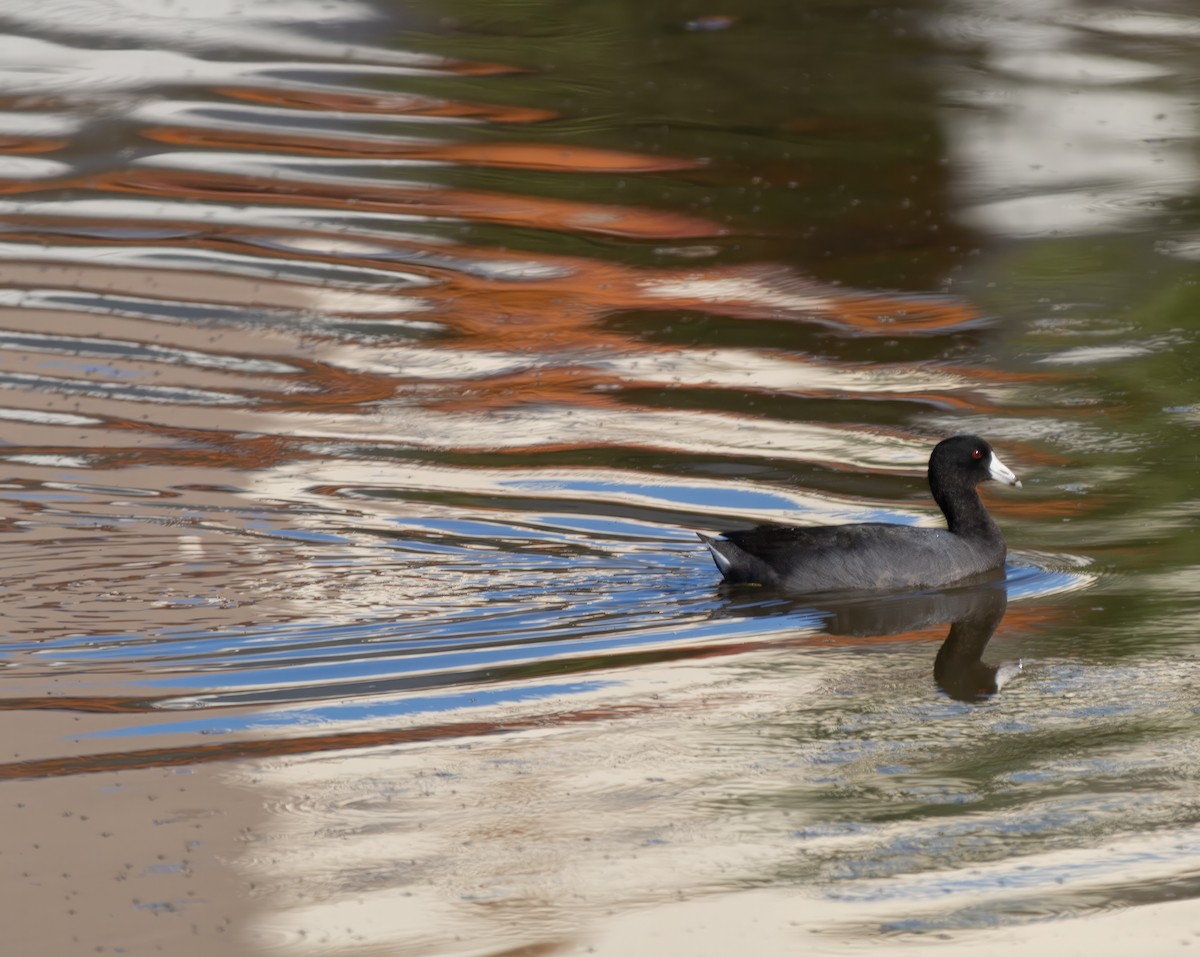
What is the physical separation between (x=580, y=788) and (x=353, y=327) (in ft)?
23.3

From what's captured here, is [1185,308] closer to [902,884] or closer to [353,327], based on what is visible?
[353,327]

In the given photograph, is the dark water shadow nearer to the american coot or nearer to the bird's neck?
the american coot

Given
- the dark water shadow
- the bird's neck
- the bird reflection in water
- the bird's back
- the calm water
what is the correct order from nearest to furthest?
the calm water, the bird reflection in water, the dark water shadow, the bird's back, the bird's neck

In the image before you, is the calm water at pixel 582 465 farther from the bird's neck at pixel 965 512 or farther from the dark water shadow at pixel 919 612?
the bird's neck at pixel 965 512

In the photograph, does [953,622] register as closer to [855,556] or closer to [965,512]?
[855,556]

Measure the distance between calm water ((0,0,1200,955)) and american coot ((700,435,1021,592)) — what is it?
0.13 m

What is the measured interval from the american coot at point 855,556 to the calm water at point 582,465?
13 cm

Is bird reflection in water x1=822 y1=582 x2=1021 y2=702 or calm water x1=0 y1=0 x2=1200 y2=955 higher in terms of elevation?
calm water x1=0 y1=0 x2=1200 y2=955

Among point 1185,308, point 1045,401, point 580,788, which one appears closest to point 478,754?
point 580,788

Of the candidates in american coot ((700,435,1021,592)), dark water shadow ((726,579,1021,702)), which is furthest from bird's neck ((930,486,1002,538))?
dark water shadow ((726,579,1021,702))

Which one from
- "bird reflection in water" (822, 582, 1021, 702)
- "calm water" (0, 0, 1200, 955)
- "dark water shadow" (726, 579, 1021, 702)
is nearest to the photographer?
"calm water" (0, 0, 1200, 955)

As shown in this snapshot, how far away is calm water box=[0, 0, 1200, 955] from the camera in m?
6.34

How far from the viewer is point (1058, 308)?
13.4 m

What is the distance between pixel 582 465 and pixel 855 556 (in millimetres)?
2213
